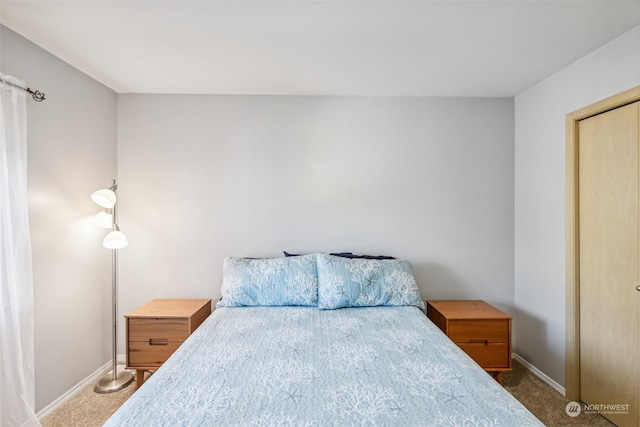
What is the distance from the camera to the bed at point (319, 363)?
1138mm

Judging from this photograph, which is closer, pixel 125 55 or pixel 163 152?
pixel 125 55

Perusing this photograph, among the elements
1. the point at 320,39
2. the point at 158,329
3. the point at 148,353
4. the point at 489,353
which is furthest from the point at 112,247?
the point at 489,353

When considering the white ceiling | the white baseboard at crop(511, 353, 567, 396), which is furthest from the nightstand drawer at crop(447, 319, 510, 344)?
the white ceiling

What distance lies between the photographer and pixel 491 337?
234 centimetres

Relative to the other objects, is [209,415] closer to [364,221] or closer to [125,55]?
[364,221]

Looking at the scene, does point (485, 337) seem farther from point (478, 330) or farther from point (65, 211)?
point (65, 211)

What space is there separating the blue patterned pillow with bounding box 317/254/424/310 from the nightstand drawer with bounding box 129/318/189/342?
1.09 m

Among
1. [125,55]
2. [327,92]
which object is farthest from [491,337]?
[125,55]

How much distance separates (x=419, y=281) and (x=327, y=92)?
1988 millimetres

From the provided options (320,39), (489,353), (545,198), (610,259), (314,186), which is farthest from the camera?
(314,186)

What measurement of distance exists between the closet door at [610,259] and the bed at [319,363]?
1.20 metres

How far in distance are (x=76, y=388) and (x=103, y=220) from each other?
4.32ft

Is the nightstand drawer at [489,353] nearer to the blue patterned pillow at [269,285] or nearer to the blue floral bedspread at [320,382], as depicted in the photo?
the blue floral bedspread at [320,382]

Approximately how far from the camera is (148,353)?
230cm
